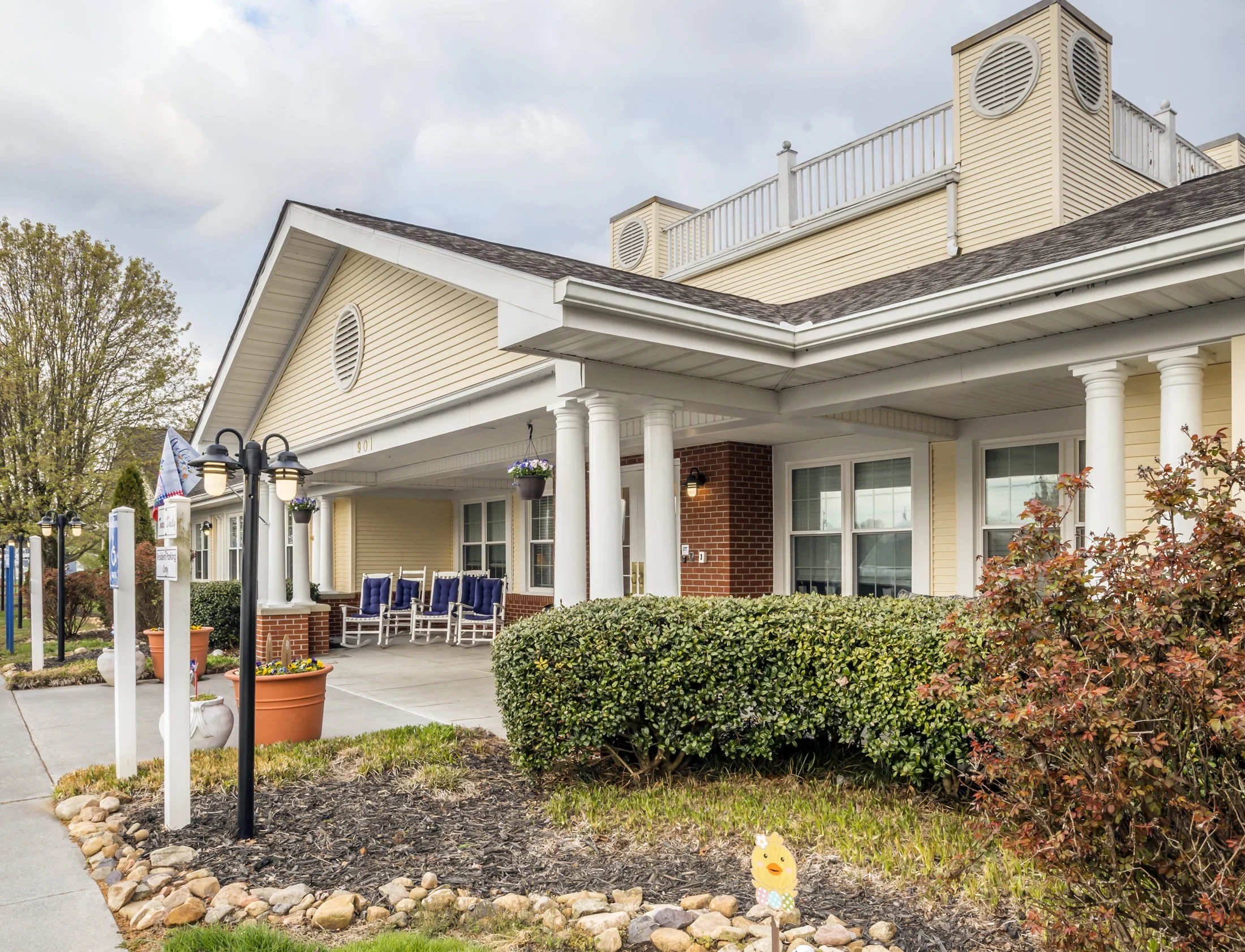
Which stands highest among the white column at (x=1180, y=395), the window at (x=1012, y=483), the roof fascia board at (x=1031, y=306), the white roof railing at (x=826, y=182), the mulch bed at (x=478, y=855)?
the white roof railing at (x=826, y=182)

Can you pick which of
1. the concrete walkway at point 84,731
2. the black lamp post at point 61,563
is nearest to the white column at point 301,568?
the concrete walkway at point 84,731

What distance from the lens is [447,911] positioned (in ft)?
11.4

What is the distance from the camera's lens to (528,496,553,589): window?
13.0m

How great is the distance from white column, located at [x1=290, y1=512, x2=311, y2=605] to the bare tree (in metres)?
7.92

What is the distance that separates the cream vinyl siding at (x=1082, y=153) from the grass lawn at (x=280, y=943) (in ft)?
28.1

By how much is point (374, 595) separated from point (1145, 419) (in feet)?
36.0

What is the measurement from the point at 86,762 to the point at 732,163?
A: 3880 cm

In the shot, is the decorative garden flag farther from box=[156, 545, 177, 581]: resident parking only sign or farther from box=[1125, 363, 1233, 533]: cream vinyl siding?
box=[1125, 363, 1233, 533]: cream vinyl siding

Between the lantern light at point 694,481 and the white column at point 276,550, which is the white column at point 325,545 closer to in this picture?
the white column at point 276,550

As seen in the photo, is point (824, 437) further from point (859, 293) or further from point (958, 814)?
point (958, 814)

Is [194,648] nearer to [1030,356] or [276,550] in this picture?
[276,550]

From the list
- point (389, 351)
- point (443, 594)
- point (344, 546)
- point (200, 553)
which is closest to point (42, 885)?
point (389, 351)

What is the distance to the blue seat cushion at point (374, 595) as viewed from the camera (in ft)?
44.6

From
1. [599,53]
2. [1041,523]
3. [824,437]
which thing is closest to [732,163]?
[599,53]
